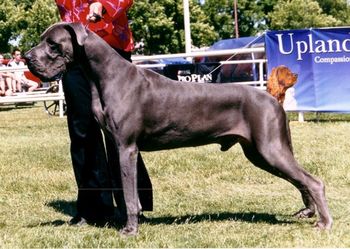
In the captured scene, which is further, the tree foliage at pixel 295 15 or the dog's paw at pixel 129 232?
the tree foliage at pixel 295 15

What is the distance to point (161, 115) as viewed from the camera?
4.83 metres

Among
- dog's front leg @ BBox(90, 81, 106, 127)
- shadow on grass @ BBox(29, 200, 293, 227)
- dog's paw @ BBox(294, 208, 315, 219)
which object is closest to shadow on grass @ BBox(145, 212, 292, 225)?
shadow on grass @ BBox(29, 200, 293, 227)

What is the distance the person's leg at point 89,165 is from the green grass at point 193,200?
27cm

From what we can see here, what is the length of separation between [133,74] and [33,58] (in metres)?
0.74

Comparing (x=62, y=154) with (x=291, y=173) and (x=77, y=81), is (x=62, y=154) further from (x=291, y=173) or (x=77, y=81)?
(x=291, y=173)

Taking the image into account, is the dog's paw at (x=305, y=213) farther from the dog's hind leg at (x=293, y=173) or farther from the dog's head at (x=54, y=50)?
the dog's head at (x=54, y=50)

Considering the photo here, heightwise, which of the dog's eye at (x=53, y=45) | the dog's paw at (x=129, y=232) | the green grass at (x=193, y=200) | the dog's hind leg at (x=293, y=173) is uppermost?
the dog's eye at (x=53, y=45)

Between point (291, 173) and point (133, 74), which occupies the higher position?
point (133, 74)

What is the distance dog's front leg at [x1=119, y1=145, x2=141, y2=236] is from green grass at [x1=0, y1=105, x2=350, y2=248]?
0.12 metres

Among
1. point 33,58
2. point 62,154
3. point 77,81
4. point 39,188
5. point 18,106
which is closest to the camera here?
point 33,58

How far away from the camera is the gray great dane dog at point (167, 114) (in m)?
4.74

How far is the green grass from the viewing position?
4777 millimetres

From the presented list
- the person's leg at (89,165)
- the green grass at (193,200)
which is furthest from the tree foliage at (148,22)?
the person's leg at (89,165)

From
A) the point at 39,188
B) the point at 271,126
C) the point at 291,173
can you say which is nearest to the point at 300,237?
the point at 291,173
